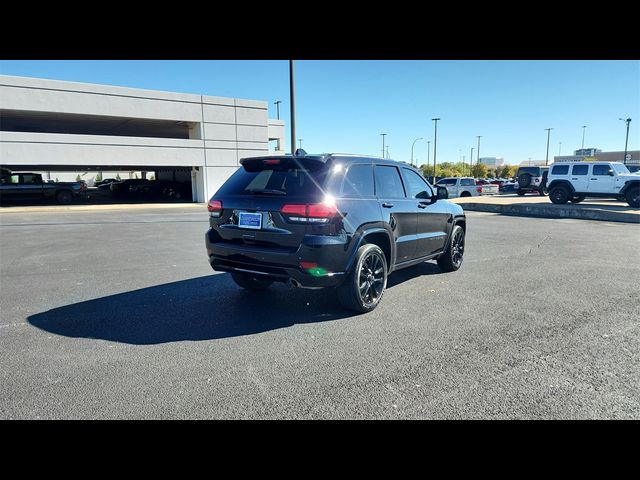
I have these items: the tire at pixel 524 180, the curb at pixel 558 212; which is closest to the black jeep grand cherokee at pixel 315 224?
the curb at pixel 558 212

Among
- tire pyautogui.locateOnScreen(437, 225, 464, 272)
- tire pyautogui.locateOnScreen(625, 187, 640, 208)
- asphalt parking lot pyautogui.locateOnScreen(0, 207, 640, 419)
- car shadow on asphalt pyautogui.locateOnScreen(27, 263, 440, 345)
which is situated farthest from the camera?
tire pyautogui.locateOnScreen(625, 187, 640, 208)

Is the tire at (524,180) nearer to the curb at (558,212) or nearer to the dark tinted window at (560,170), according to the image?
the dark tinted window at (560,170)

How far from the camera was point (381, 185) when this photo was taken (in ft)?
17.5

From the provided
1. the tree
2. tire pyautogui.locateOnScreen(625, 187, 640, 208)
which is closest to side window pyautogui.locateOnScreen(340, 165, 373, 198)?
tire pyautogui.locateOnScreen(625, 187, 640, 208)

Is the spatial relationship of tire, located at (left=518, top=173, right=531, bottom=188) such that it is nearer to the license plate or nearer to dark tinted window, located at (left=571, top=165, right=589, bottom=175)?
dark tinted window, located at (left=571, top=165, right=589, bottom=175)

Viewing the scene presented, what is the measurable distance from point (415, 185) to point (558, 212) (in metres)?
14.0

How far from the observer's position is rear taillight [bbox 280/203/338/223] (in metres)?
4.28

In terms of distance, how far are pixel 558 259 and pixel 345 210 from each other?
568 centimetres

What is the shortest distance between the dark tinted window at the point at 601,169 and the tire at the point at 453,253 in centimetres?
1537

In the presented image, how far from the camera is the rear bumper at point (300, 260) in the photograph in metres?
4.27

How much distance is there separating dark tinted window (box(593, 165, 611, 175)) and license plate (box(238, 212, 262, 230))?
19430 mm

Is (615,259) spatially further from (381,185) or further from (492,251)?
(381,185)
